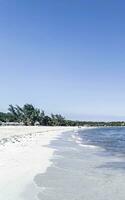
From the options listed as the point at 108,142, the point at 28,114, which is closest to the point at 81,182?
the point at 108,142

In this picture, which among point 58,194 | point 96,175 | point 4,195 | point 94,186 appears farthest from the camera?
point 96,175

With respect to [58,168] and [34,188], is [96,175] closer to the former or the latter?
[58,168]

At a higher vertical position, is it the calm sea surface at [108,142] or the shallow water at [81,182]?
the calm sea surface at [108,142]

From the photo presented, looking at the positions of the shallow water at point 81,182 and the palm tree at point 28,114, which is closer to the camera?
Answer: the shallow water at point 81,182

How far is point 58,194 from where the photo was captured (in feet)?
46.1

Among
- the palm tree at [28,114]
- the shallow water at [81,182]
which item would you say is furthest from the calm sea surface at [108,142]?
the palm tree at [28,114]

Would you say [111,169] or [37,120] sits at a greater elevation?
[37,120]

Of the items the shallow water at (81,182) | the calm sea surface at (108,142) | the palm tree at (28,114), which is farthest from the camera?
the palm tree at (28,114)

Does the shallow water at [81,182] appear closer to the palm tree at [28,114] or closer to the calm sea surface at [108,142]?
the calm sea surface at [108,142]

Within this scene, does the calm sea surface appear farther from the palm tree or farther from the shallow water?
the palm tree

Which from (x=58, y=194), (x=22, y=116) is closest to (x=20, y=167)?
(x=58, y=194)

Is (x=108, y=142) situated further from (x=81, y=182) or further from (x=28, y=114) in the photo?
(x=28, y=114)

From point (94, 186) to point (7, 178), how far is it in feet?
11.7

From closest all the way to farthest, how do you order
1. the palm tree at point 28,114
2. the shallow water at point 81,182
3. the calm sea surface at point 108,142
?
1. the shallow water at point 81,182
2. the calm sea surface at point 108,142
3. the palm tree at point 28,114
